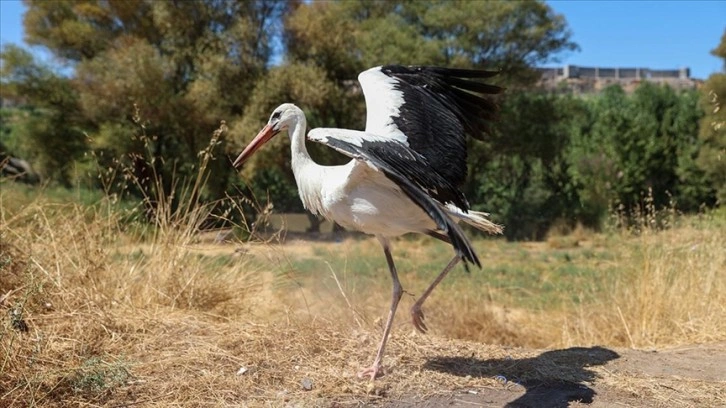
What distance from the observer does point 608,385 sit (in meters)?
4.11

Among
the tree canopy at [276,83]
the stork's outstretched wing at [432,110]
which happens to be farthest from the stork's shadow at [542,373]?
the tree canopy at [276,83]

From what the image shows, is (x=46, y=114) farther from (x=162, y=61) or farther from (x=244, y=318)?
(x=244, y=318)

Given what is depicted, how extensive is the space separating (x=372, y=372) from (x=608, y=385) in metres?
1.44

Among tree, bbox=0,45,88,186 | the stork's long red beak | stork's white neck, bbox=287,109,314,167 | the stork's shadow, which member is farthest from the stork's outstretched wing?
tree, bbox=0,45,88,186

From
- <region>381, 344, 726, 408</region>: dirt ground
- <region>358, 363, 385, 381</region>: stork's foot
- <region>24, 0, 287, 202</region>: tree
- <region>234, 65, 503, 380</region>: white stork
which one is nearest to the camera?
<region>234, 65, 503, 380</region>: white stork

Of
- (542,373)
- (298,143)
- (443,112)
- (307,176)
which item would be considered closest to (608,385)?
(542,373)

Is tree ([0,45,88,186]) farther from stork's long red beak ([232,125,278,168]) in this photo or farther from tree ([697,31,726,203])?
tree ([697,31,726,203])

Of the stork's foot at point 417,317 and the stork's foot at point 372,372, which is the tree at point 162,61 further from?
the stork's foot at point 372,372

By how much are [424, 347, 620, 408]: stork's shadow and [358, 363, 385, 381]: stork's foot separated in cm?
37

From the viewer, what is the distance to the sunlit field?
383 cm

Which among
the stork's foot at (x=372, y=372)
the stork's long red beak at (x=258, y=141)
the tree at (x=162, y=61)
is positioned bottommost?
the stork's foot at (x=372, y=372)

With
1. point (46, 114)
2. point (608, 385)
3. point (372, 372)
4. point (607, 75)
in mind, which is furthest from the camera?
point (607, 75)

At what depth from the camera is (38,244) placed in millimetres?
5391

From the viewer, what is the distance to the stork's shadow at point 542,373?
3.85 m
